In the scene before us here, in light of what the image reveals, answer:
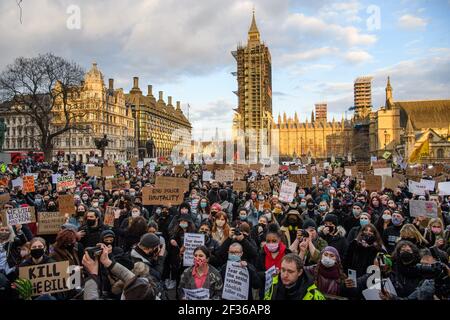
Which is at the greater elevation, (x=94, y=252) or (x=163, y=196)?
(x=163, y=196)

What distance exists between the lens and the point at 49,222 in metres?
7.82

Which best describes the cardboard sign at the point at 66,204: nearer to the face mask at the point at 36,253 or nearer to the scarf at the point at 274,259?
the face mask at the point at 36,253

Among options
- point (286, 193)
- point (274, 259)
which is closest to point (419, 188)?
point (286, 193)

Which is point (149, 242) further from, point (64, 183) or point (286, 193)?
point (64, 183)

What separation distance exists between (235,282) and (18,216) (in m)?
4.97

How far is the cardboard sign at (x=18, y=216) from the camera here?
727 cm

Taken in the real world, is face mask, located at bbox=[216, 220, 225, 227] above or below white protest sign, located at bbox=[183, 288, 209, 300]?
above

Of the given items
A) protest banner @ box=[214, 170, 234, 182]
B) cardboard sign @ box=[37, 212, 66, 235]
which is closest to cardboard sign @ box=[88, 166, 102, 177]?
protest banner @ box=[214, 170, 234, 182]

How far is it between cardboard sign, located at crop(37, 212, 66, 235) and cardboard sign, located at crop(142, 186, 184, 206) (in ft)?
7.88

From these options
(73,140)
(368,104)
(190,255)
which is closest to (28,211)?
(190,255)

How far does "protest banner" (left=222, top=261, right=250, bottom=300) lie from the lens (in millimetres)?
4531

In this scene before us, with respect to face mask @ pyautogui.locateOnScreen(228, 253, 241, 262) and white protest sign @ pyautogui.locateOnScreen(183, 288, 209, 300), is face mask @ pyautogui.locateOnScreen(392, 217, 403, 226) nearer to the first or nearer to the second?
face mask @ pyautogui.locateOnScreen(228, 253, 241, 262)
